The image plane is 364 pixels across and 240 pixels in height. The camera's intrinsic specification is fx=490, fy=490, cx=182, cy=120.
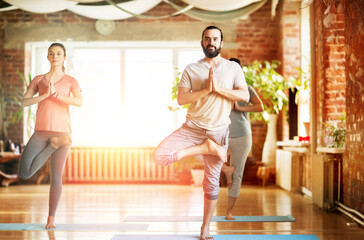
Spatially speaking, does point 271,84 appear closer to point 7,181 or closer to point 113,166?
point 113,166

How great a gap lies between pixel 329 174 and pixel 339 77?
3.85 ft

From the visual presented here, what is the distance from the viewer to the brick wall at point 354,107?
4301mm

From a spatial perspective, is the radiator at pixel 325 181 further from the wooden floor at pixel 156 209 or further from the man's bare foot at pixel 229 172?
the man's bare foot at pixel 229 172

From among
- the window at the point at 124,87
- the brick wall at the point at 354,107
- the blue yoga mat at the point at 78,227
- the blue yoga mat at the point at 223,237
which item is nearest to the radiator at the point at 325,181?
the brick wall at the point at 354,107

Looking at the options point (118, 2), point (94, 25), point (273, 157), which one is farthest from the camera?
point (94, 25)

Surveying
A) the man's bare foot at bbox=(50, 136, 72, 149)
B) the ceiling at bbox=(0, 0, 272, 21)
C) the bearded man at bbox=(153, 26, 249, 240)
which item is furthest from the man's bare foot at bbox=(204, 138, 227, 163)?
the ceiling at bbox=(0, 0, 272, 21)

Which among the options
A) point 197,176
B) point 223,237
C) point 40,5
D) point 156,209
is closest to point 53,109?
point 223,237

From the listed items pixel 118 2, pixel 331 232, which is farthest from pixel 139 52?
pixel 331 232

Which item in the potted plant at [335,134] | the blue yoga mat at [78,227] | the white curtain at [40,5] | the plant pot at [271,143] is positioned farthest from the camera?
the plant pot at [271,143]

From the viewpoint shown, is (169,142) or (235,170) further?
(235,170)

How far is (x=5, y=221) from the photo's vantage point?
4652 mm

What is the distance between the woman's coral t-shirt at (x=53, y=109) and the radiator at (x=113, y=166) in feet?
15.3

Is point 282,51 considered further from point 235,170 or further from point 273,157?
point 235,170

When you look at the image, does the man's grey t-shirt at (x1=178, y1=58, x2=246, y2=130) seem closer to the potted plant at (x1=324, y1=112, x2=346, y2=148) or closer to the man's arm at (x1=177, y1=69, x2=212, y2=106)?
the man's arm at (x1=177, y1=69, x2=212, y2=106)
